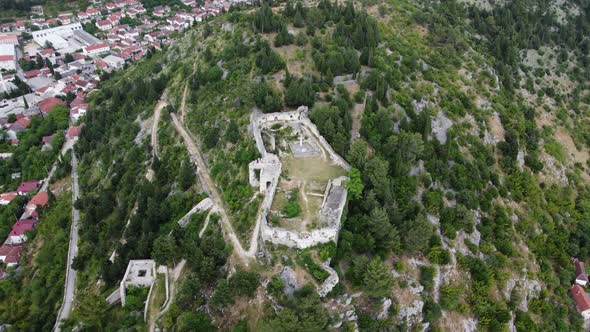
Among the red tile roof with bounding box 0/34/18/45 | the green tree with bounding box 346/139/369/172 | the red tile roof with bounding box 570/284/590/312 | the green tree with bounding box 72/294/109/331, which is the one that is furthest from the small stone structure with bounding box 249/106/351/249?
the red tile roof with bounding box 0/34/18/45

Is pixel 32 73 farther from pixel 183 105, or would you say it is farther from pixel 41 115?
pixel 183 105

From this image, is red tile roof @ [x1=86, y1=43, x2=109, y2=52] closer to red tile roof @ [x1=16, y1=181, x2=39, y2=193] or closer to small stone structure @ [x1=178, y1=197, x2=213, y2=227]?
red tile roof @ [x1=16, y1=181, x2=39, y2=193]

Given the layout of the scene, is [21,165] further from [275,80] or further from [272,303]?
[272,303]

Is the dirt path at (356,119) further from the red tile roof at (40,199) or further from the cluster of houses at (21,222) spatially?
the red tile roof at (40,199)

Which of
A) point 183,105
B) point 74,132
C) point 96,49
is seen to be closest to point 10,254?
point 74,132

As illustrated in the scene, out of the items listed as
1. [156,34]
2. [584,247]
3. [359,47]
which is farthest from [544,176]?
[156,34]

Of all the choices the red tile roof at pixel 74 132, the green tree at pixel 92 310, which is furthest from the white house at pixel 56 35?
the green tree at pixel 92 310
